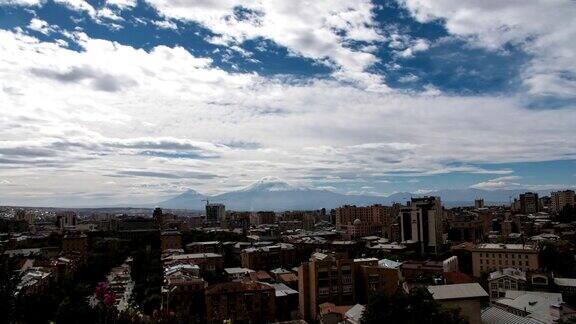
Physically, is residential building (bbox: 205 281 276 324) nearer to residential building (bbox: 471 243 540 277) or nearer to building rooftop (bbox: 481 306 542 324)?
building rooftop (bbox: 481 306 542 324)

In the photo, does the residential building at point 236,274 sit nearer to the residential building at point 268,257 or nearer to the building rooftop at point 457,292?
the residential building at point 268,257

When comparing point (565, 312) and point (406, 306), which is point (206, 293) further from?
point (565, 312)

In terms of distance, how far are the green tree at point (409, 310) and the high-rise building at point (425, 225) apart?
47586 millimetres

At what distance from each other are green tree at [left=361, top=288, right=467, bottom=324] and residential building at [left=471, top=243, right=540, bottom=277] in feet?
87.7

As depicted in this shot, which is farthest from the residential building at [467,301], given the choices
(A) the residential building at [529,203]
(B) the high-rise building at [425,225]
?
(A) the residential building at [529,203]

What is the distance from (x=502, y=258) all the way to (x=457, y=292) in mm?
26300

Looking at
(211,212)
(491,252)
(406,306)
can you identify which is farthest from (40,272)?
(211,212)

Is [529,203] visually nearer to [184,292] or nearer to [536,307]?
[184,292]

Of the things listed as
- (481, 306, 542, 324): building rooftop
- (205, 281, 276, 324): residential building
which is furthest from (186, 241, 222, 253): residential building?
(481, 306, 542, 324): building rooftop

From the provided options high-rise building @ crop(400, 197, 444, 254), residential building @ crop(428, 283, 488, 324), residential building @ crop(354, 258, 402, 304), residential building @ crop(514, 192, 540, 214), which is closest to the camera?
residential building @ crop(428, 283, 488, 324)

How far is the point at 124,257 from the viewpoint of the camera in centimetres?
6981

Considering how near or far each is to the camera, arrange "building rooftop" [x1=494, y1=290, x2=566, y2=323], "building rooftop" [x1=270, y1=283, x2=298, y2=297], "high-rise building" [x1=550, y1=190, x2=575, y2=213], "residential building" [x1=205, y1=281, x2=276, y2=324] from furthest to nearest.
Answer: "high-rise building" [x1=550, y1=190, x2=575, y2=213]
"building rooftop" [x1=270, y1=283, x2=298, y2=297]
"residential building" [x1=205, y1=281, x2=276, y2=324]
"building rooftop" [x1=494, y1=290, x2=566, y2=323]

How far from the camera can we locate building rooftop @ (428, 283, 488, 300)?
21344 millimetres

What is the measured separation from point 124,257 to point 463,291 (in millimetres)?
57464
